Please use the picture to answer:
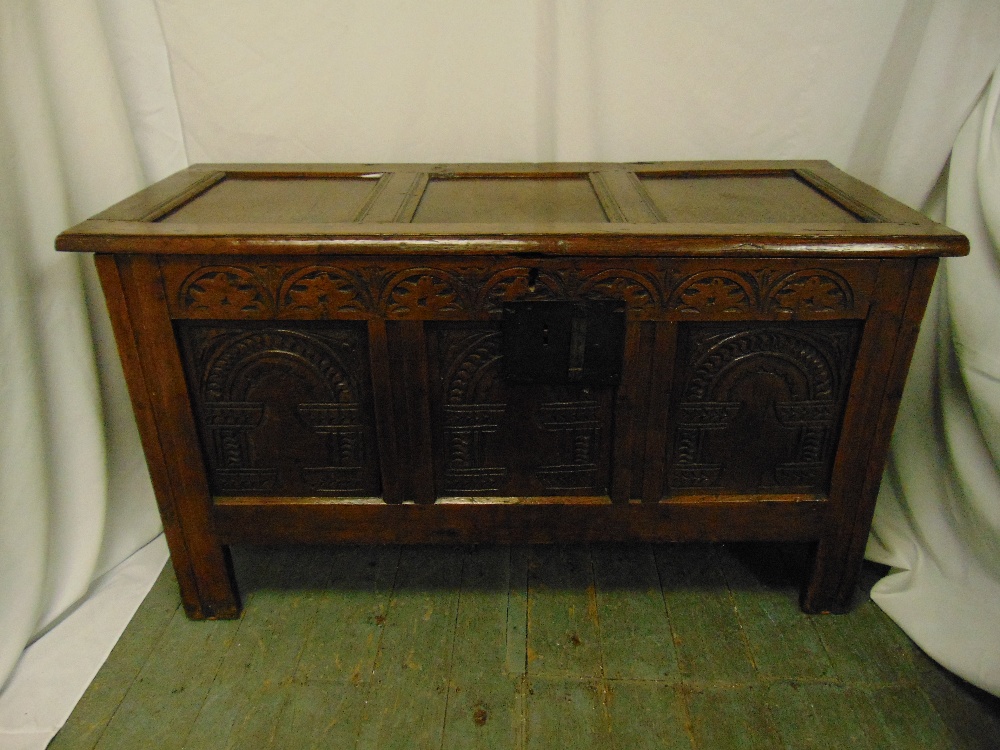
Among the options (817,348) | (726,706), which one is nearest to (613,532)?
(726,706)

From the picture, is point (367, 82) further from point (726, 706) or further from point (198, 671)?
point (726, 706)

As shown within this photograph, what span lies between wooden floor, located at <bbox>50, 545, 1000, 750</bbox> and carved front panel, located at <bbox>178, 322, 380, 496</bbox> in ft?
1.04

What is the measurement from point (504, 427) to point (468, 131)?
0.74 meters

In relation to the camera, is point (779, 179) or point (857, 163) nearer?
point (779, 179)

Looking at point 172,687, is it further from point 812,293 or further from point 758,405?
point 812,293

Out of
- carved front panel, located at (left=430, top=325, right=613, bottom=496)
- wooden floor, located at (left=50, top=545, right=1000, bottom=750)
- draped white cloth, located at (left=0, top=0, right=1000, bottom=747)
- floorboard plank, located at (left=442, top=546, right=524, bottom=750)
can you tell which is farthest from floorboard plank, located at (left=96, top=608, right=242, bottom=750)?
carved front panel, located at (left=430, top=325, right=613, bottom=496)

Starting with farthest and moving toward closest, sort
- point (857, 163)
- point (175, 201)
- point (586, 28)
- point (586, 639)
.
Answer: point (857, 163) → point (586, 28) → point (586, 639) → point (175, 201)

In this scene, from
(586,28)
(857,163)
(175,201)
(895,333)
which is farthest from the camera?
(857,163)

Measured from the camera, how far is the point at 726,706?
1.34 metres

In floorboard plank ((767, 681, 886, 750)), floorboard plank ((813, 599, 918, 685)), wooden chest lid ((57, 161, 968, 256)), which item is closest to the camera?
wooden chest lid ((57, 161, 968, 256))

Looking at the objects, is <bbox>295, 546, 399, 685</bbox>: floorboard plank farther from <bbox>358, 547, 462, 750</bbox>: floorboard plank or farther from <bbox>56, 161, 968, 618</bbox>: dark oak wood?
<bbox>56, 161, 968, 618</bbox>: dark oak wood

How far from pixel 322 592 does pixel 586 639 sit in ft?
1.90

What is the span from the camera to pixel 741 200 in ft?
4.53

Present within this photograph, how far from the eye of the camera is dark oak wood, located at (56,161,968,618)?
1195 mm
